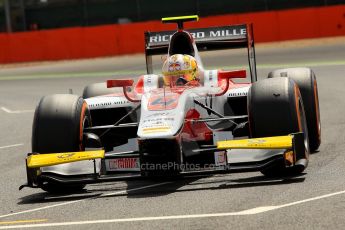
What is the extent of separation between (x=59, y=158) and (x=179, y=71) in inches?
95.2

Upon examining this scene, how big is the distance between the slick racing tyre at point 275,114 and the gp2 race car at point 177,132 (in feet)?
0.04

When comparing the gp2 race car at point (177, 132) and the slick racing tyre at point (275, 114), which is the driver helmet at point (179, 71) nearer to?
the gp2 race car at point (177, 132)

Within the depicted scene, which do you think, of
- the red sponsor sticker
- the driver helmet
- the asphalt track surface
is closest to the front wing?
the asphalt track surface

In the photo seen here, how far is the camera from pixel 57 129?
10.8 metres

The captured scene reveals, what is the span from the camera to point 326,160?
11.3 meters

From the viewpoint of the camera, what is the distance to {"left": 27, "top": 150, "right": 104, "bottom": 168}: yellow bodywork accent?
33.1 ft

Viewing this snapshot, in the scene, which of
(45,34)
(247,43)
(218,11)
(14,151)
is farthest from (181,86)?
(218,11)

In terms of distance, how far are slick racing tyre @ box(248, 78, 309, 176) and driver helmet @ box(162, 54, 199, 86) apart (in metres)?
1.44

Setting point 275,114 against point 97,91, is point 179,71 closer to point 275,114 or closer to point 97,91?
point 275,114

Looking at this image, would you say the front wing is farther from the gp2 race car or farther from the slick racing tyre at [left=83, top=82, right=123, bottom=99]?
the slick racing tyre at [left=83, top=82, right=123, bottom=99]

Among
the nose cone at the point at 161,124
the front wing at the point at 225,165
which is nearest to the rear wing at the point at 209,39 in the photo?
the nose cone at the point at 161,124

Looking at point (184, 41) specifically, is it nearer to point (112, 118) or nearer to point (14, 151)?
point (112, 118)

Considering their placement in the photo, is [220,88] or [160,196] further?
[220,88]

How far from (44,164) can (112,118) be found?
258cm
